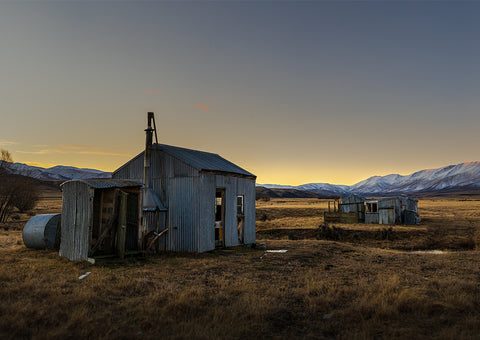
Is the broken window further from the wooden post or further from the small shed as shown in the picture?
the wooden post

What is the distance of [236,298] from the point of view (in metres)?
7.72

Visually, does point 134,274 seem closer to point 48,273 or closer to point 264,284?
point 48,273

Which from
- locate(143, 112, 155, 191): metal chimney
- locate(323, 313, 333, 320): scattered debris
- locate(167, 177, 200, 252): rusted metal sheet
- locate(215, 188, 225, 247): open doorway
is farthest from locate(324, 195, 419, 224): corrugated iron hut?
locate(323, 313, 333, 320): scattered debris

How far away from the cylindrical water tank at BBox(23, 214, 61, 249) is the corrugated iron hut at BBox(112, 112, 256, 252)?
425cm

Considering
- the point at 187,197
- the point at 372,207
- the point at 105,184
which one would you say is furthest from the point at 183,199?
the point at 372,207

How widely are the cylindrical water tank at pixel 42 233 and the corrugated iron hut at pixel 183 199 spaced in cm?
425

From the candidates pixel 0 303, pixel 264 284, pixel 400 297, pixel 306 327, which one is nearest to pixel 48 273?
pixel 0 303

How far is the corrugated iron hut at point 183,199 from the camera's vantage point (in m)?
15.1

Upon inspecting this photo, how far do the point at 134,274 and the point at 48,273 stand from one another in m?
2.82

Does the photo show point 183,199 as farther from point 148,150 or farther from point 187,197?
point 148,150

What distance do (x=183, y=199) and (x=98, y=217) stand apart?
396 centimetres

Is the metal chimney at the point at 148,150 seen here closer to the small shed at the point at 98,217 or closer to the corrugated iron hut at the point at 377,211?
the small shed at the point at 98,217

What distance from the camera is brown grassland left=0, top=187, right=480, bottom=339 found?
19.2 ft

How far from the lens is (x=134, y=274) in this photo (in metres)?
10.3
